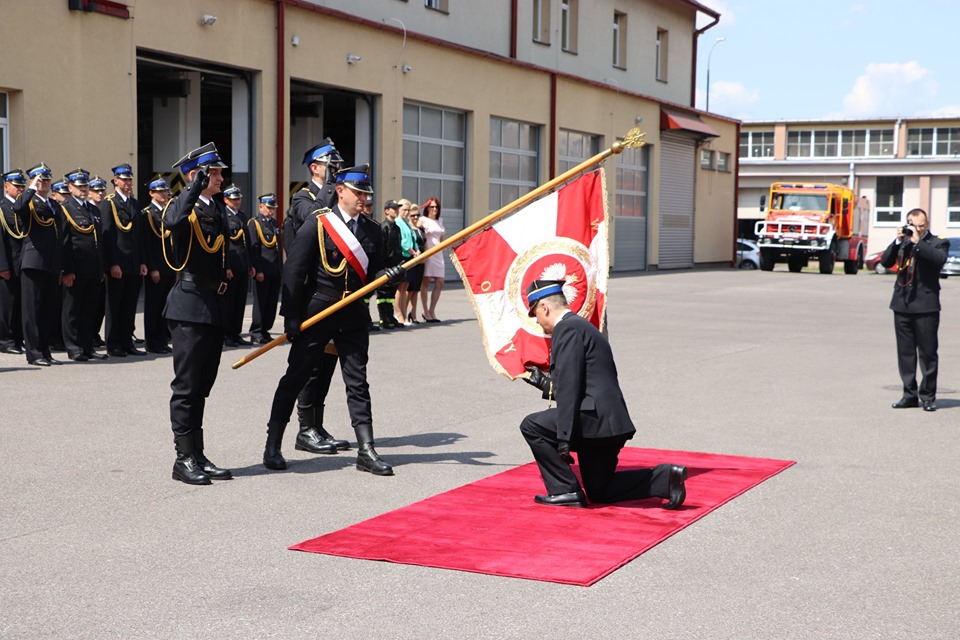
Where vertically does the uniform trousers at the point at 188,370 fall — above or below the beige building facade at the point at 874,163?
below

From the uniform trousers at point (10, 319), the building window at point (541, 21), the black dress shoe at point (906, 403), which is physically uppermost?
the building window at point (541, 21)

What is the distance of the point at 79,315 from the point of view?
13289mm

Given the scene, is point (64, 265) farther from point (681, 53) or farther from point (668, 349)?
point (681, 53)

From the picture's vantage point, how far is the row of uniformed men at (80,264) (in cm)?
1288

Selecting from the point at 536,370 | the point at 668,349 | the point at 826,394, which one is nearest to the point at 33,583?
the point at 536,370

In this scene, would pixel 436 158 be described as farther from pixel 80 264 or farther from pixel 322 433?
pixel 322 433

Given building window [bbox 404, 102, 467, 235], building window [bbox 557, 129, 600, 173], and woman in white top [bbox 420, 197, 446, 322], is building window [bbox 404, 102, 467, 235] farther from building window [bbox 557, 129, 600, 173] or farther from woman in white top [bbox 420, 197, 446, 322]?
woman in white top [bbox 420, 197, 446, 322]

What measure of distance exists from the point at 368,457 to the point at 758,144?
70969mm

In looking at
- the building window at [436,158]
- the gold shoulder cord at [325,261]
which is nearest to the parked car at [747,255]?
the building window at [436,158]

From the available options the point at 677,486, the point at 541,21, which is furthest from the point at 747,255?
the point at 677,486

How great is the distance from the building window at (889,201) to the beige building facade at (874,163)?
0.05 meters

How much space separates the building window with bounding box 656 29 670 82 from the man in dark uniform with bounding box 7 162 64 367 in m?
30.5

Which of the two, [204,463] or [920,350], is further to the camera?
[920,350]

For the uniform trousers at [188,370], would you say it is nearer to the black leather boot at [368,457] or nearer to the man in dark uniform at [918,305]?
the black leather boot at [368,457]
